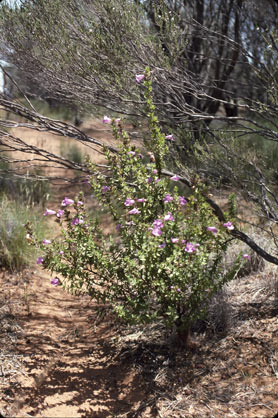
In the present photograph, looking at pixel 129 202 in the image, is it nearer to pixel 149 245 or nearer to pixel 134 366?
pixel 149 245

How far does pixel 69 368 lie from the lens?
11.7 feet

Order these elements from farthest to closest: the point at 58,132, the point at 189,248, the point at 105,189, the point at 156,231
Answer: the point at 58,132 → the point at 105,189 → the point at 189,248 → the point at 156,231

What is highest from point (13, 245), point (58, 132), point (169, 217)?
point (58, 132)

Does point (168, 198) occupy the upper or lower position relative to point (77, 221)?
upper

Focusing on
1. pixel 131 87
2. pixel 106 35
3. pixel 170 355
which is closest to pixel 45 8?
pixel 106 35

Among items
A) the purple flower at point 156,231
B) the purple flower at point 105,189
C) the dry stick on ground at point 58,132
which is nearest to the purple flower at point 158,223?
the purple flower at point 156,231

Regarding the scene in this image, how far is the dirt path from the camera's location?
10.1ft

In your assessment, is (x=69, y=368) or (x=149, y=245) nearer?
(x=149, y=245)

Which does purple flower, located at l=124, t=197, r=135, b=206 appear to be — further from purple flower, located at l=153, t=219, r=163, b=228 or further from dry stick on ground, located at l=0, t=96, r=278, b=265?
dry stick on ground, located at l=0, t=96, r=278, b=265

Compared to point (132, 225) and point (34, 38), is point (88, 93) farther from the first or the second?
point (132, 225)

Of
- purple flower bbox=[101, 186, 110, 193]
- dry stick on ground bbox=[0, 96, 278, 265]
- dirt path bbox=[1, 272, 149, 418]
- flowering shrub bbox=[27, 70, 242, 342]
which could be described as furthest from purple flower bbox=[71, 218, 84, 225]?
dirt path bbox=[1, 272, 149, 418]

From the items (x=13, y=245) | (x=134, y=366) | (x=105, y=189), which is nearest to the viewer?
(x=105, y=189)

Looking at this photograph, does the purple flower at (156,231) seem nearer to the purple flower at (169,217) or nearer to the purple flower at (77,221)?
the purple flower at (169,217)

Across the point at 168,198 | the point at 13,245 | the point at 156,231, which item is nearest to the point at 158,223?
the point at 156,231
